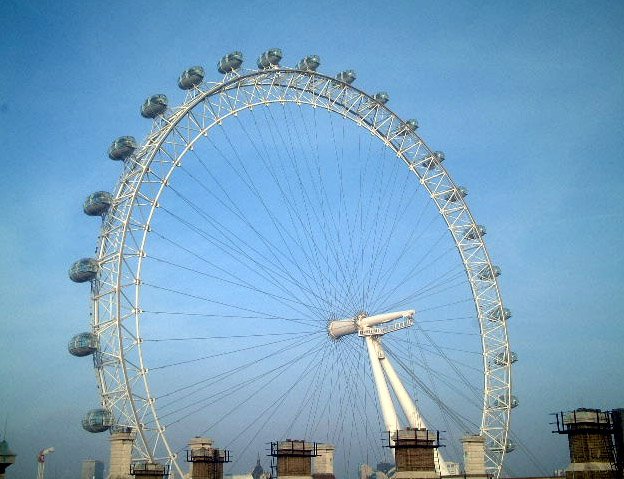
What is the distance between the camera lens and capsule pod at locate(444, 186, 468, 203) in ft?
202

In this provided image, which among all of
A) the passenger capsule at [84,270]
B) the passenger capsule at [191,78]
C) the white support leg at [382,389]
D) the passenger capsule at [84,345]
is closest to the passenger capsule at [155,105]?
the passenger capsule at [191,78]

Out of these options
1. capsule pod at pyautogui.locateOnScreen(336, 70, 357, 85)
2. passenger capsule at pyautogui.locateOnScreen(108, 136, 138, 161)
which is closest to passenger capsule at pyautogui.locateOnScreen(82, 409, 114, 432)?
passenger capsule at pyautogui.locateOnScreen(108, 136, 138, 161)

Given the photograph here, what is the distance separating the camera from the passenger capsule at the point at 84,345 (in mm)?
42094

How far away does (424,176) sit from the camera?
2379 inches

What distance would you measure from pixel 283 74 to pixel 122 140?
506 inches

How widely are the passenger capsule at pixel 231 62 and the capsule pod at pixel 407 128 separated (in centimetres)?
1758

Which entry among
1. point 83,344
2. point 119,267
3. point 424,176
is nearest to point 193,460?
point 83,344

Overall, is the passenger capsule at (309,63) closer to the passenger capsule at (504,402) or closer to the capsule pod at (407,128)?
the capsule pod at (407,128)

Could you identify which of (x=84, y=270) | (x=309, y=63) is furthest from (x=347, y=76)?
(x=84, y=270)

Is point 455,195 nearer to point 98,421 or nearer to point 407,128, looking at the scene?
Result: point 407,128

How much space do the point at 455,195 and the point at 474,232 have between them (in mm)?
3838

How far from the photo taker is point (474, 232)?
62250 mm

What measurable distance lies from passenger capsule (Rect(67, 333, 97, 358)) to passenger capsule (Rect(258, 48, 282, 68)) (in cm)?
2235

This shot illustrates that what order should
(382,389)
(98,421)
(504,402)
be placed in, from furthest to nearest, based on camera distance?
1. (504,402)
2. (382,389)
3. (98,421)
